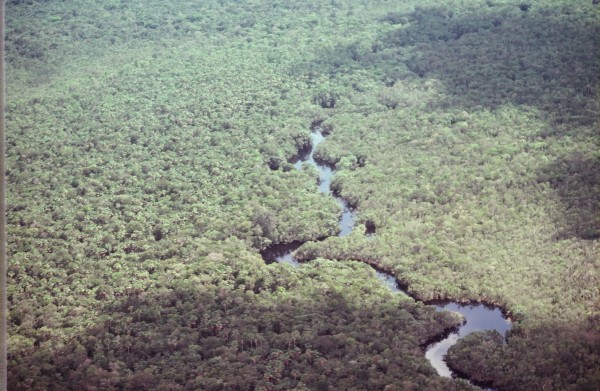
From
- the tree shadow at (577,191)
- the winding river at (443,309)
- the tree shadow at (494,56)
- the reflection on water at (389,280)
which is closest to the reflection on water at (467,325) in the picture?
the winding river at (443,309)

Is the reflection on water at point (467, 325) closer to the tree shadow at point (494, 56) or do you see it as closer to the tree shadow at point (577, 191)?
the tree shadow at point (577, 191)

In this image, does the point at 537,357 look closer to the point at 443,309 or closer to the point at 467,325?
the point at 467,325

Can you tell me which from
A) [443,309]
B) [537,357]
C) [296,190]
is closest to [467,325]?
[443,309]

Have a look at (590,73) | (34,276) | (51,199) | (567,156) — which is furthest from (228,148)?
(590,73)

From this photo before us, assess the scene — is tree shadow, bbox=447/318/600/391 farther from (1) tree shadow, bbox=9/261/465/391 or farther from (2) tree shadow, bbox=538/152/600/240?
(2) tree shadow, bbox=538/152/600/240

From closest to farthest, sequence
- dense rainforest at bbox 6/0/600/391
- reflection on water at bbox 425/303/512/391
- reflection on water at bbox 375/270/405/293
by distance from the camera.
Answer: dense rainforest at bbox 6/0/600/391 → reflection on water at bbox 425/303/512/391 → reflection on water at bbox 375/270/405/293

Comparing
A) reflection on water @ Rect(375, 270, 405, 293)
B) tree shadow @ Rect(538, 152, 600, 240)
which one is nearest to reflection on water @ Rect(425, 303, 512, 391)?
reflection on water @ Rect(375, 270, 405, 293)

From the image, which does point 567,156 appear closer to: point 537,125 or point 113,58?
point 537,125
